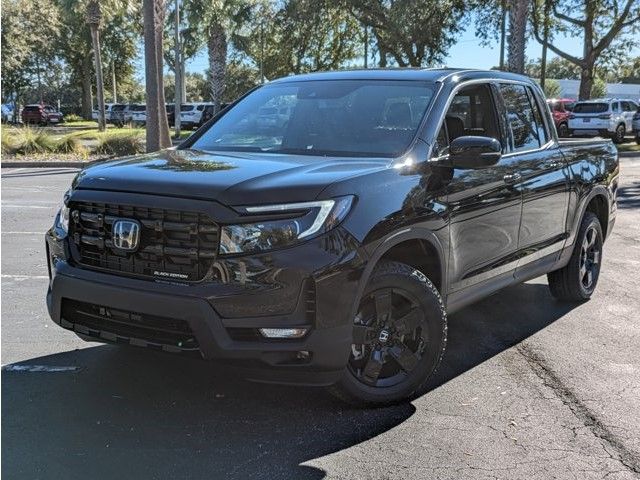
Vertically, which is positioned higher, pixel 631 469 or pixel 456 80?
pixel 456 80

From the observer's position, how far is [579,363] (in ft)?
15.9

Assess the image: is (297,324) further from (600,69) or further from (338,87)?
(600,69)

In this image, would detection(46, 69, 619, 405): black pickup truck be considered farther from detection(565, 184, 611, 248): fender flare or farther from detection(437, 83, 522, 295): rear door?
detection(565, 184, 611, 248): fender flare

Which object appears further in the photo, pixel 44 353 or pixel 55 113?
pixel 55 113

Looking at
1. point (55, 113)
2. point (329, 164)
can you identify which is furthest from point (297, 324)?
point (55, 113)

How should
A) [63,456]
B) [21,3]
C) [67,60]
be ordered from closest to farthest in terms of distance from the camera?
[63,456], [21,3], [67,60]

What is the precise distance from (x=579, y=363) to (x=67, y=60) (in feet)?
197

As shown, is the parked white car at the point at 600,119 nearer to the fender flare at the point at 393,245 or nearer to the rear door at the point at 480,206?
the rear door at the point at 480,206

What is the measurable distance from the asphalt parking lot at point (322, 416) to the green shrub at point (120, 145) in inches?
672

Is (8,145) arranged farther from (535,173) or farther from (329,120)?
(535,173)

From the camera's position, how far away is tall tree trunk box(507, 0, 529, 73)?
23.4m

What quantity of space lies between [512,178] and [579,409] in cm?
167

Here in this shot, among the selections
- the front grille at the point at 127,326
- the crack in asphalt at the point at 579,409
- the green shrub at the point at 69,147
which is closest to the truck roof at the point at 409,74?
the crack in asphalt at the point at 579,409

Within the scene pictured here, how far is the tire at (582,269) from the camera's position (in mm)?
6238
